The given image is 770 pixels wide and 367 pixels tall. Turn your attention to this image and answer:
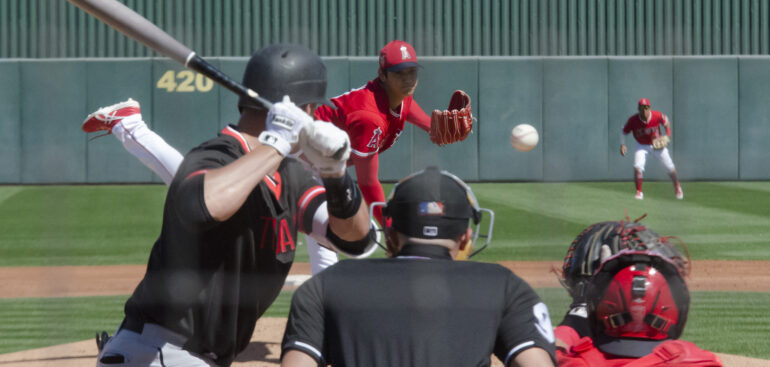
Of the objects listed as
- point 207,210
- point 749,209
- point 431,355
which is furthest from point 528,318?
point 749,209

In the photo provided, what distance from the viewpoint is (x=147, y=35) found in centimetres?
244

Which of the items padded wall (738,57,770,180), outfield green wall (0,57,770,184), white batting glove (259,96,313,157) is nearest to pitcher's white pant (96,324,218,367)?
white batting glove (259,96,313,157)

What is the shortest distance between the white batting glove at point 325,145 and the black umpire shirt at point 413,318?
0.29 m

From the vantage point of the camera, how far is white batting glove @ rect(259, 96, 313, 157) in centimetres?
209

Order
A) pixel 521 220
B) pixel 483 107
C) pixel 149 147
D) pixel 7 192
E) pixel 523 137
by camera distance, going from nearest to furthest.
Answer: pixel 149 147 < pixel 523 137 < pixel 521 220 < pixel 7 192 < pixel 483 107

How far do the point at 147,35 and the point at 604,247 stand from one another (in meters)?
1.39

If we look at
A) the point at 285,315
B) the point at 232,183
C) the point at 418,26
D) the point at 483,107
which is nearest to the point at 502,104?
the point at 483,107

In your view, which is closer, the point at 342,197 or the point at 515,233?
the point at 342,197

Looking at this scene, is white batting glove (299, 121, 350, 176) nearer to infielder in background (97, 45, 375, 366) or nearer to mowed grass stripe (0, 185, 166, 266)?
infielder in background (97, 45, 375, 366)

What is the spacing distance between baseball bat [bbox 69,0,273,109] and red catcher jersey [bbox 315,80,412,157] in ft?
6.33

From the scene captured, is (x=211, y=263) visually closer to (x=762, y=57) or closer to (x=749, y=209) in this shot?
(x=749, y=209)

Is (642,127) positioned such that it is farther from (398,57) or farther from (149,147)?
(149,147)

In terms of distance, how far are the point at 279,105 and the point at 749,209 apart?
12.2m

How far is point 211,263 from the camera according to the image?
89.0 inches
